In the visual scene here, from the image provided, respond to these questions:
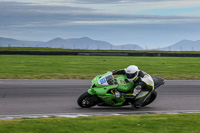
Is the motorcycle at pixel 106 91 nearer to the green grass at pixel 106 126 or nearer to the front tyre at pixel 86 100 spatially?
the front tyre at pixel 86 100

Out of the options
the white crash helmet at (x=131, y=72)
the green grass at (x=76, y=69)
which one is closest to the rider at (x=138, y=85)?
the white crash helmet at (x=131, y=72)

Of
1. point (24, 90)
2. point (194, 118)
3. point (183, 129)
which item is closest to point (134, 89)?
point (194, 118)

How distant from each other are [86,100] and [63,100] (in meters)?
1.74

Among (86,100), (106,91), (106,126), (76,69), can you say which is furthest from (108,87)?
(76,69)

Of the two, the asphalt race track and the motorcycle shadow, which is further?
the motorcycle shadow

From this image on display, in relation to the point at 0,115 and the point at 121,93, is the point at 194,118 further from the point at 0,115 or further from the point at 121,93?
the point at 0,115

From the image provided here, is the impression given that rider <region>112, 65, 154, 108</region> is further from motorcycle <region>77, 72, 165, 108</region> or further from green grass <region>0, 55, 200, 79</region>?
green grass <region>0, 55, 200, 79</region>

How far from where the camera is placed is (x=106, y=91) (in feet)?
32.1

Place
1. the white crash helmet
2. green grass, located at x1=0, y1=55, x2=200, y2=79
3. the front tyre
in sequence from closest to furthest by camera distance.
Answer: the white crash helmet, the front tyre, green grass, located at x1=0, y1=55, x2=200, y2=79

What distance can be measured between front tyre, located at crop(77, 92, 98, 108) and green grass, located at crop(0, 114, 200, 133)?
6.65 ft

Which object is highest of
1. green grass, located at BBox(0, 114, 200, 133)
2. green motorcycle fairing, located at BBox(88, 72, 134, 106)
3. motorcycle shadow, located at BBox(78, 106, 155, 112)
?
green motorcycle fairing, located at BBox(88, 72, 134, 106)

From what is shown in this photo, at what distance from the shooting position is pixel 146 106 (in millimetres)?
10867

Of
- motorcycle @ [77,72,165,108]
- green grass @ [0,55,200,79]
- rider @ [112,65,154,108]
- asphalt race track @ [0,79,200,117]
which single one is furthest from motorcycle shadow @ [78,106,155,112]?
green grass @ [0,55,200,79]

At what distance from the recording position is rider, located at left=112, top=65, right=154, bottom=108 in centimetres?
983
